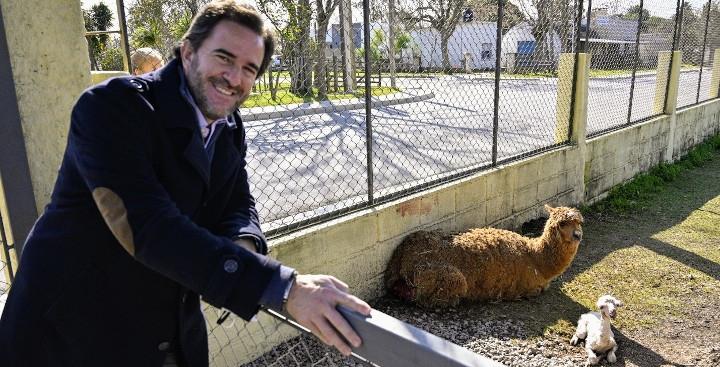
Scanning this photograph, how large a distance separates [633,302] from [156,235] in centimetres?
497

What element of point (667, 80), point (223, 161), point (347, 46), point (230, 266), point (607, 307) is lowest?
point (607, 307)

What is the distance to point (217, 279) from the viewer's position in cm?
123

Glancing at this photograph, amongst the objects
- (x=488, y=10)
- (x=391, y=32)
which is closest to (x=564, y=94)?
(x=488, y=10)

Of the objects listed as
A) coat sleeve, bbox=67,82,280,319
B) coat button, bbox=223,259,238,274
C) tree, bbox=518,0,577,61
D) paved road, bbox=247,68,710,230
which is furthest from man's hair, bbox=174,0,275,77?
tree, bbox=518,0,577,61

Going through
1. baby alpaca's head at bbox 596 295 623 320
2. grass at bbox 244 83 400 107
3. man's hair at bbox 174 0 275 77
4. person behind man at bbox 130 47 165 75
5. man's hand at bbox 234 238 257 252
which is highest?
man's hair at bbox 174 0 275 77

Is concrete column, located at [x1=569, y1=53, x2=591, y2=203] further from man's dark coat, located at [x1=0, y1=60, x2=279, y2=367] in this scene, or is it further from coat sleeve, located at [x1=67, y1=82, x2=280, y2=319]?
coat sleeve, located at [x1=67, y1=82, x2=280, y2=319]

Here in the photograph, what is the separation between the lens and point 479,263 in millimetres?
4875

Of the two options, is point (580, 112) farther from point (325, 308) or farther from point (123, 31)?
point (325, 308)

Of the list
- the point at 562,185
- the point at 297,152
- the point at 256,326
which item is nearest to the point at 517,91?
the point at 562,185

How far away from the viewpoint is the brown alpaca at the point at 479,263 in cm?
466

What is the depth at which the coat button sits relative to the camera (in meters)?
1.23

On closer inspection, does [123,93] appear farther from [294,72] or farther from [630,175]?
[630,175]

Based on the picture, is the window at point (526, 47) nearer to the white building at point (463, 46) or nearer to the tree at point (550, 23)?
the tree at point (550, 23)

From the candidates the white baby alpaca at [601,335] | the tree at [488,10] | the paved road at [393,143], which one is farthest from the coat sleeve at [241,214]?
the tree at [488,10]
